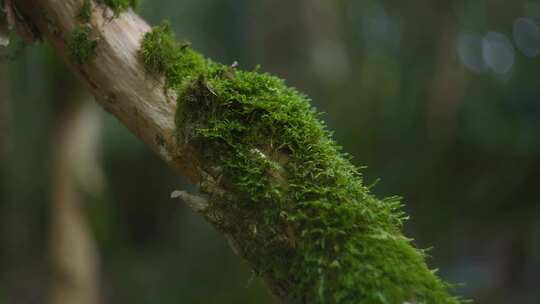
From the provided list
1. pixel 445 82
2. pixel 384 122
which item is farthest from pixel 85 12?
pixel 384 122

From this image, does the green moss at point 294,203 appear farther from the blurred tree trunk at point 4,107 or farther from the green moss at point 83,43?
the blurred tree trunk at point 4,107

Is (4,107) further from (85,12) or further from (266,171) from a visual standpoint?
(266,171)

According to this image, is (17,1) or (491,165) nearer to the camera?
(17,1)

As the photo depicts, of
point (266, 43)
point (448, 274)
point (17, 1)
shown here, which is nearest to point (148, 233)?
point (266, 43)

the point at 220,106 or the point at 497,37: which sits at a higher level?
the point at 497,37

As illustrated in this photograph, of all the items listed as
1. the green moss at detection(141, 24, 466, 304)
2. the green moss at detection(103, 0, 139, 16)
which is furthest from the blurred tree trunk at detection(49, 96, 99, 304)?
the green moss at detection(141, 24, 466, 304)

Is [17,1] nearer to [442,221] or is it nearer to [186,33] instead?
[442,221]
